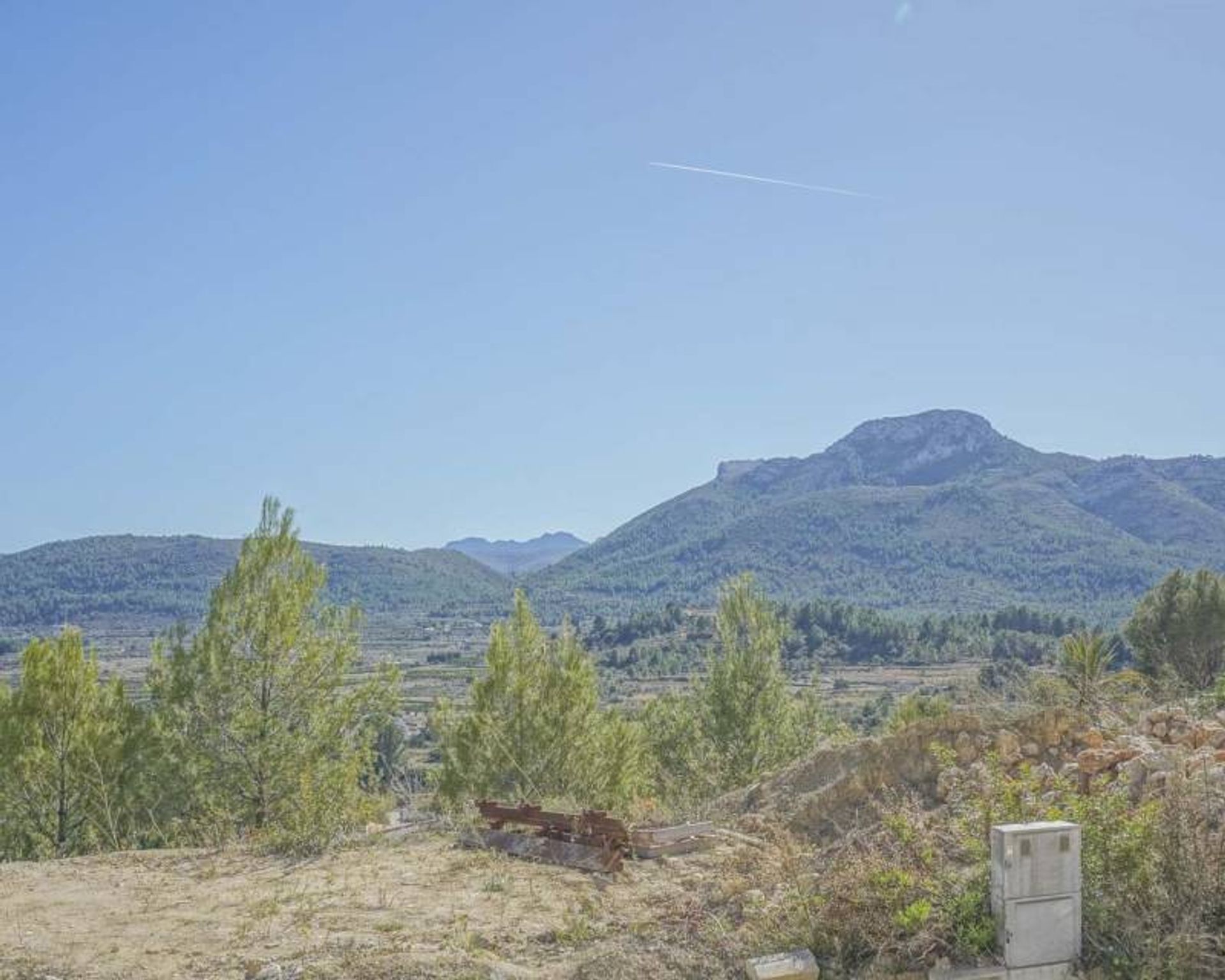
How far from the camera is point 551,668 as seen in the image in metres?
18.5

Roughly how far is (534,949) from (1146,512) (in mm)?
170489

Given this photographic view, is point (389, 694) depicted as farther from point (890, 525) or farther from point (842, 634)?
point (890, 525)

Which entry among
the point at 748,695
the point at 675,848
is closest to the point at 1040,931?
the point at 675,848

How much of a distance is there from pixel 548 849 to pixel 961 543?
153845 millimetres

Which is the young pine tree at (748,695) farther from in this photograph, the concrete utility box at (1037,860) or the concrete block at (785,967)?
the concrete utility box at (1037,860)

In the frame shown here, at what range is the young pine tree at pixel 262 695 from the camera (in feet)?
48.9

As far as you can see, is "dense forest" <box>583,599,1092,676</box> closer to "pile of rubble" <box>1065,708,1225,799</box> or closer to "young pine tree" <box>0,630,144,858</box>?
"young pine tree" <box>0,630,144,858</box>

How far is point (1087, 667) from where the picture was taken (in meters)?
12.3

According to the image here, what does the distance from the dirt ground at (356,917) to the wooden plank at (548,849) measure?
5.3 inches

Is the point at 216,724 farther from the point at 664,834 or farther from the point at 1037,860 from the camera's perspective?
the point at 1037,860

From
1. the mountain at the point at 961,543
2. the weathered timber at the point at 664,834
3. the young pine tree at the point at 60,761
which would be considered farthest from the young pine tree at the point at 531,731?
the mountain at the point at 961,543

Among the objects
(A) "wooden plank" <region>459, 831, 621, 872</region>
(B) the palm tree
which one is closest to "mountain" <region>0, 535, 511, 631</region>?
(B) the palm tree

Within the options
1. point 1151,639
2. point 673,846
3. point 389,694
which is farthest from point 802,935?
point 1151,639

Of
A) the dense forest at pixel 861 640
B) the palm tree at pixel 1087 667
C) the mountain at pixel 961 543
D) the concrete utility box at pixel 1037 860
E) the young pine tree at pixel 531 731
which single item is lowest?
the dense forest at pixel 861 640
